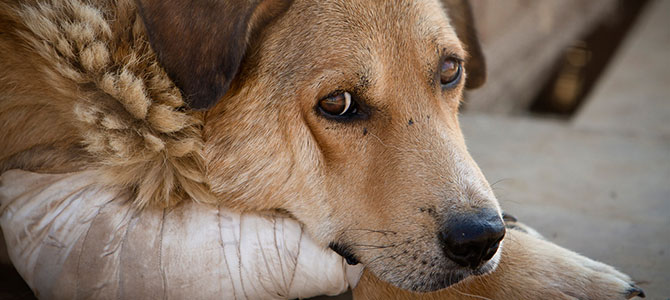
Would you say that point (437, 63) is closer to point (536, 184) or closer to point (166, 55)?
point (166, 55)

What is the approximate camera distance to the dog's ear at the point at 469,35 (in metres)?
2.89

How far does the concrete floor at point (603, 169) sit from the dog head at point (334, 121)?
1.06 meters

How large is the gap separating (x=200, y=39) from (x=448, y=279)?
1080mm

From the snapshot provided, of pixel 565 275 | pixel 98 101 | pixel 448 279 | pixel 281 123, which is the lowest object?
pixel 565 275

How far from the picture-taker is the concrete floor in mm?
2877

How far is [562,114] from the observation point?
7172 millimetres

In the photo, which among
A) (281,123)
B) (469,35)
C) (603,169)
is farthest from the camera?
(603,169)

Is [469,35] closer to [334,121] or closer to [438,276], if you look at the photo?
[334,121]

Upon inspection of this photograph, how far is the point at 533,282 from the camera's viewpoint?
196 cm

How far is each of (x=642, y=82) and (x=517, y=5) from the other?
1.43 m

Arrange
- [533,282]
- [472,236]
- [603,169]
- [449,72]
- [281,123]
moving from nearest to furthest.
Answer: [472,236] → [533,282] → [281,123] → [449,72] → [603,169]

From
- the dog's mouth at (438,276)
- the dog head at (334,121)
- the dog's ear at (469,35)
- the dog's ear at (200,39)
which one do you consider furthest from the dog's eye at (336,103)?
the dog's ear at (469,35)

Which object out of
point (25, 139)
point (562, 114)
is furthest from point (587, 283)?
point (562, 114)

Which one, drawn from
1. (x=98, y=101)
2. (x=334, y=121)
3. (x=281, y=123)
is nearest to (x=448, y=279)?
(x=334, y=121)
